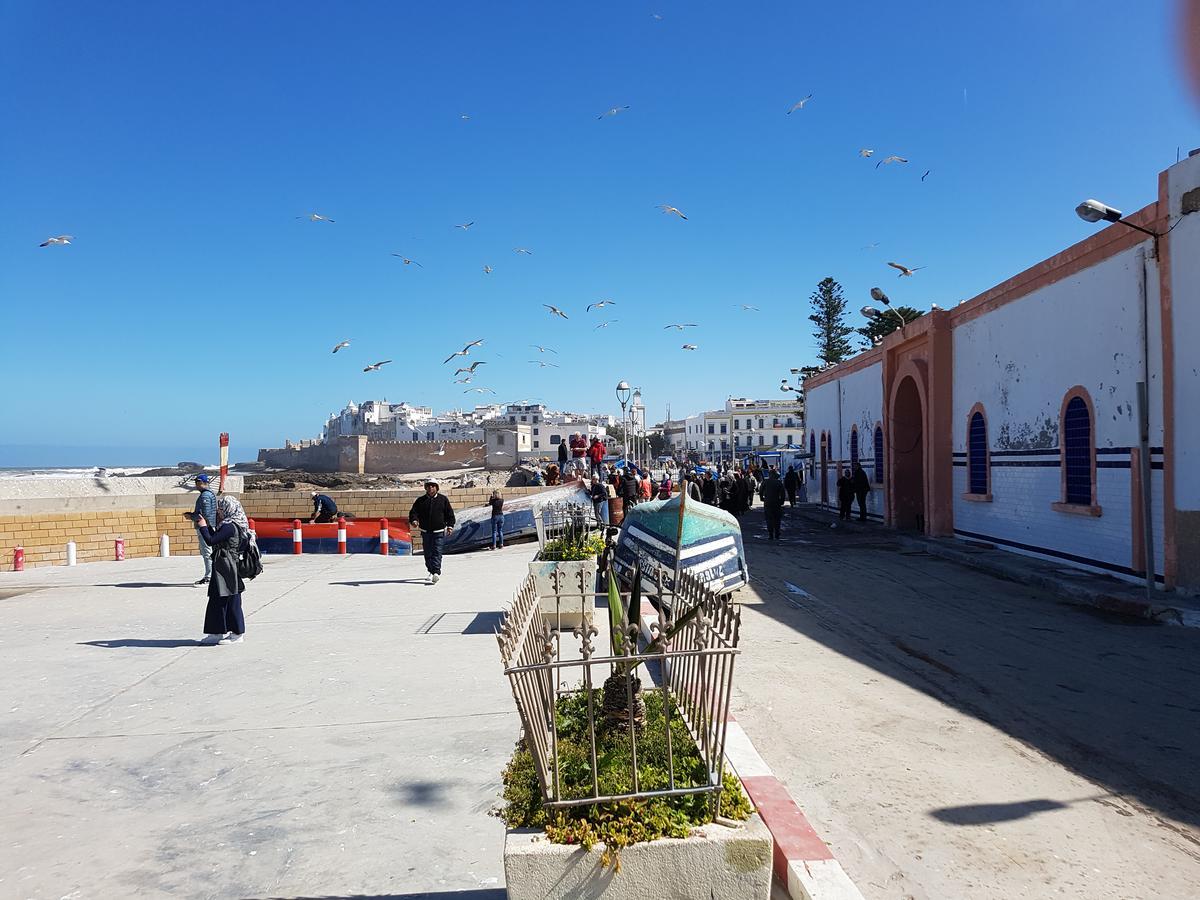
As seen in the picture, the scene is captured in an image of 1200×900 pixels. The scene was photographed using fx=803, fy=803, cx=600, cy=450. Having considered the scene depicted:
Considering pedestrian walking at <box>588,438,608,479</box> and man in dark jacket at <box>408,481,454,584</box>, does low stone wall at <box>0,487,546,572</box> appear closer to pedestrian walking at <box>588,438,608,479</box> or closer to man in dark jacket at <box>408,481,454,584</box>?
pedestrian walking at <box>588,438,608,479</box>

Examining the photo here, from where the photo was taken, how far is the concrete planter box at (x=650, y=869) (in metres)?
2.65

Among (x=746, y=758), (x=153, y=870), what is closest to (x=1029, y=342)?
(x=746, y=758)

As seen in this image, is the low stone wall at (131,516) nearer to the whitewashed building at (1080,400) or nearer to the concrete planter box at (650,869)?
the whitewashed building at (1080,400)

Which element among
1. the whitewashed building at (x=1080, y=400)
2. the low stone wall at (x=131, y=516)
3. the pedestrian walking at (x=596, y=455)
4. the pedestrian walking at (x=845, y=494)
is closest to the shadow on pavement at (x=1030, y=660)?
the whitewashed building at (x=1080, y=400)

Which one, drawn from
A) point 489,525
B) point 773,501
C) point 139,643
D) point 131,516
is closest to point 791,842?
point 139,643

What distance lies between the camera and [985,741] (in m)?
5.25

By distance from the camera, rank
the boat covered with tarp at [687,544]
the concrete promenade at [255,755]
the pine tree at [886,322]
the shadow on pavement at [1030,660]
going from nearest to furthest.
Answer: the concrete promenade at [255,755] → the shadow on pavement at [1030,660] → the boat covered with tarp at [687,544] → the pine tree at [886,322]

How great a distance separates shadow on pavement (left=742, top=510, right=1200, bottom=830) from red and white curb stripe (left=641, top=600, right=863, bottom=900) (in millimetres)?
957

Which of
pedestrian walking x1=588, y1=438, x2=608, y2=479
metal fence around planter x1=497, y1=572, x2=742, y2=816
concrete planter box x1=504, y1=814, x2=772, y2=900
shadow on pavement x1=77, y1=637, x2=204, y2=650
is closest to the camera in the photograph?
concrete planter box x1=504, y1=814, x2=772, y2=900

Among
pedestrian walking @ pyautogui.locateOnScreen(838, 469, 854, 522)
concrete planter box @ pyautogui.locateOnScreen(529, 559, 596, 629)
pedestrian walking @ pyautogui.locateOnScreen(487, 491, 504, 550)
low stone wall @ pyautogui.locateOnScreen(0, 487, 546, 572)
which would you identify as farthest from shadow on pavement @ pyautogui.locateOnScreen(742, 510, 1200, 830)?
low stone wall @ pyautogui.locateOnScreen(0, 487, 546, 572)

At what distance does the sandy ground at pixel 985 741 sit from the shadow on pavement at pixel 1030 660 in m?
0.02

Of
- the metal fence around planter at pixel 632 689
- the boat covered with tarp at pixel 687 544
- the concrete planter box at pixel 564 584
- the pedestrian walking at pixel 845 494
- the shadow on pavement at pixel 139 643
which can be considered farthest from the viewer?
the pedestrian walking at pixel 845 494

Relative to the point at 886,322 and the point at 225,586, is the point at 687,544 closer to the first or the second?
the point at 225,586

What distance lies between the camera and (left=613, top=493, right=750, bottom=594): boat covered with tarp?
9.41m
